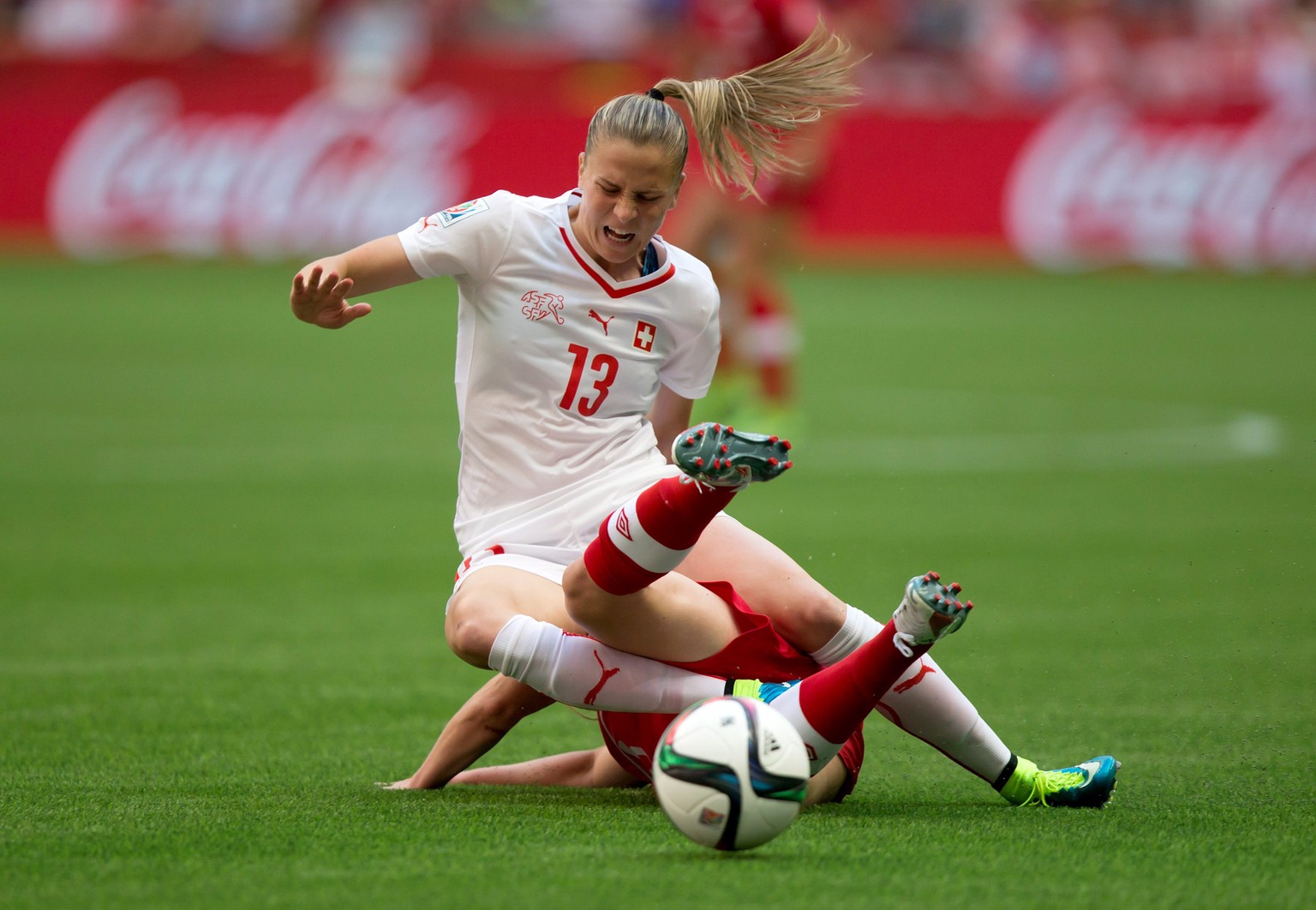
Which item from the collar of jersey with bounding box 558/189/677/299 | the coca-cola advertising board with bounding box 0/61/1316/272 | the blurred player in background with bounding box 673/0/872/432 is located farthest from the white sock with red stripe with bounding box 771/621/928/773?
the coca-cola advertising board with bounding box 0/61/1316/272

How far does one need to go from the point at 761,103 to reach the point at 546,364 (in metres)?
0.85

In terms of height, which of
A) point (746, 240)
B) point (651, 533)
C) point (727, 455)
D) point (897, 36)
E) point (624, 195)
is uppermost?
point (897, 36)

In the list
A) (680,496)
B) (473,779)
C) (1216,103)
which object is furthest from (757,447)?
(1216,103)

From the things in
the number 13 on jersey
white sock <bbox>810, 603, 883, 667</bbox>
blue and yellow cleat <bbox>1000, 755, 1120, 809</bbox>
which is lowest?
blue and yellow cleat <bbox>1000, 755, 1120, 809</bbox>

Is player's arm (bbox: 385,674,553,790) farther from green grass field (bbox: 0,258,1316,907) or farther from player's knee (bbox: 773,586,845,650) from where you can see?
player's knee (bbox: 773,586,845,650)

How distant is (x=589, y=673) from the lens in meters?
3.74

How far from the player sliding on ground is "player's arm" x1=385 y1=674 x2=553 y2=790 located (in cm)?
2

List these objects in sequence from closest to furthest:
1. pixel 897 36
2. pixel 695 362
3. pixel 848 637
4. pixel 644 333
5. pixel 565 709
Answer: pixel 848 637, pixel 644 333, pixel 695 362, pixel 565 709, pixel 897 36

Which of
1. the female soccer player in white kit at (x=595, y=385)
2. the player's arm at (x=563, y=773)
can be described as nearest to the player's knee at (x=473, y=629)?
the female soccer player in white kit at (x=595, y=385)

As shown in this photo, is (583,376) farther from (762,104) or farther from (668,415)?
(762,104)

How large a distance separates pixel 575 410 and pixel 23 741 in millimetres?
1622

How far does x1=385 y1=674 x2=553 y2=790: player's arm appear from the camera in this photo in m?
3.97

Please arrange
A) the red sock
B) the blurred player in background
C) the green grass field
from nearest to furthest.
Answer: the green grass field
the red sock
the blurred player in background

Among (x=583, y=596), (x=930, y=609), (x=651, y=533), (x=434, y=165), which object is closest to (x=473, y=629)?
(x=583, y=596)
